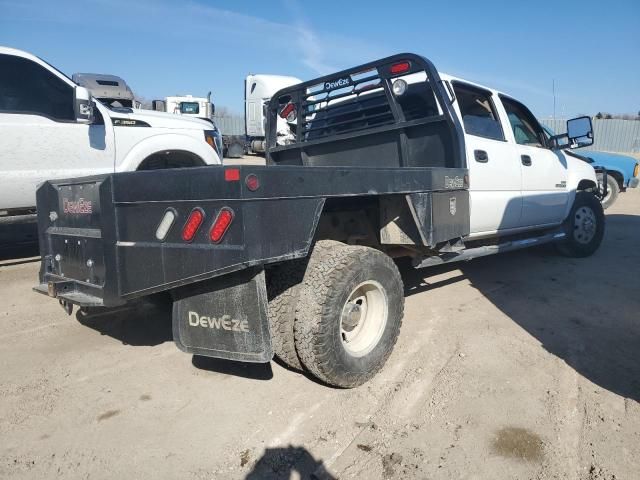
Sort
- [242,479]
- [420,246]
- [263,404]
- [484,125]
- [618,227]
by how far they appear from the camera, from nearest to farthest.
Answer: [242,479] → [263,404] → [420,246] → [484,125] → [618,227]

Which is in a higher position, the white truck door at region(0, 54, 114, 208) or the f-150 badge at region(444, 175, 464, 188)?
the white truck door at region(0, 54, 114, 208)

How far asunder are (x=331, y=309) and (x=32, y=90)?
4386 mm

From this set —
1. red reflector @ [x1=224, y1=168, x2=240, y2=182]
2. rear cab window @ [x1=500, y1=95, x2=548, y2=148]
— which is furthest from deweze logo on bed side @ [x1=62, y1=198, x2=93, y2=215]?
rear cab window @ [x1=500, y1=95, x2=548, y2=148]

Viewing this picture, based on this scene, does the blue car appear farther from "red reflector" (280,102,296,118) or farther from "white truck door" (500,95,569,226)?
"red reflector" (280,102,296,118)

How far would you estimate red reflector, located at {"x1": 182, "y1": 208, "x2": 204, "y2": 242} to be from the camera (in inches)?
90.2

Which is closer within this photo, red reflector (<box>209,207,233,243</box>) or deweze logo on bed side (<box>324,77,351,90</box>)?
red reflector (<box>209,207,233,243</box>)

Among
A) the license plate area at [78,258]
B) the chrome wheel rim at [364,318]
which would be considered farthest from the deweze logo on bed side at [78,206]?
the chrome wheel rim at [364,318]

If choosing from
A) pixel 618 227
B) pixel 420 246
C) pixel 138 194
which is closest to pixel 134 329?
pixel 138 194

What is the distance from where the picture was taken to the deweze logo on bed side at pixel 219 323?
2.49 m

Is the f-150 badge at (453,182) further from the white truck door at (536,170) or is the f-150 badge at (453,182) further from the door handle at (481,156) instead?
the white truck door at (536,170)

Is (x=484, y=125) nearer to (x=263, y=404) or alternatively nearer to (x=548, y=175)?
(x=548, y=175)

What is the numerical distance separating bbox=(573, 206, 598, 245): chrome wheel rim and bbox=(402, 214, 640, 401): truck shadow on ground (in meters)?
0.30

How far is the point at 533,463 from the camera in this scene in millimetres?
2277

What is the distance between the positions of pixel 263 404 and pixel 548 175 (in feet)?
14.2
